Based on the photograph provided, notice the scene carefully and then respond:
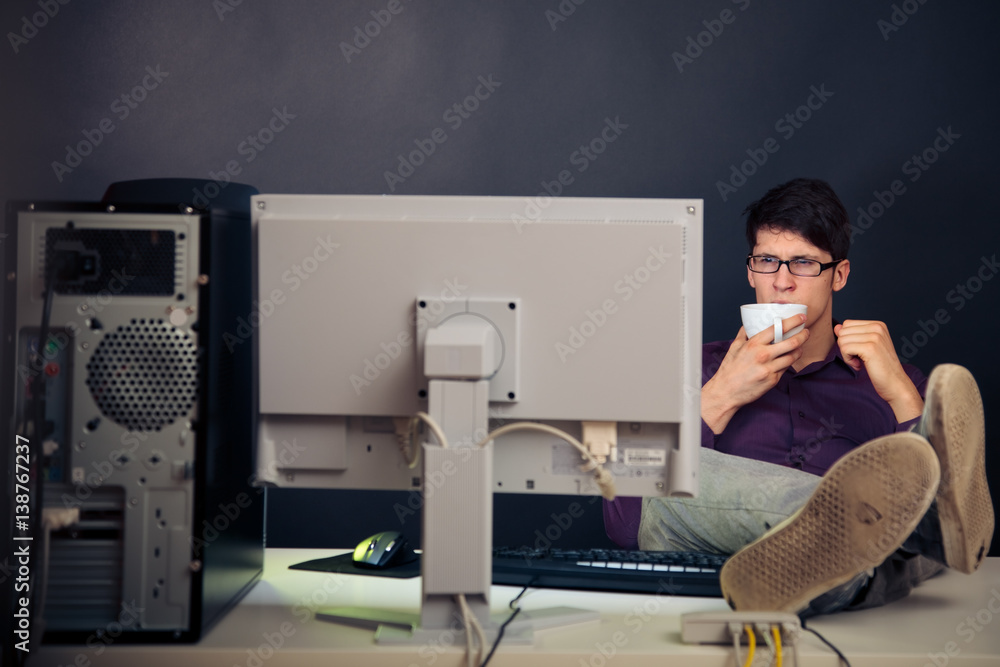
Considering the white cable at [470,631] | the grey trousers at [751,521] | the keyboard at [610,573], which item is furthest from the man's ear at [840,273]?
the white cable at [470,631]

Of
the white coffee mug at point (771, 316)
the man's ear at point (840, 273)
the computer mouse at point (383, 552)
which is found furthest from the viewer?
the man's ear at point (840, 273)

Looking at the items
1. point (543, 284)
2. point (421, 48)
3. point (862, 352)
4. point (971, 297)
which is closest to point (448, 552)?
point (543, 284)

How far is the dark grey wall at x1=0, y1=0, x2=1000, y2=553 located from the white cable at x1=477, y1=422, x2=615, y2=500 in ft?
4.52

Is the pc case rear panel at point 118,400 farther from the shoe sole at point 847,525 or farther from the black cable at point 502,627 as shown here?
the shoe sole at point 847,525

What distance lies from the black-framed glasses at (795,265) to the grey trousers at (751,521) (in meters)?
0.70

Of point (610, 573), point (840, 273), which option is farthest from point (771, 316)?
point (610, 573)

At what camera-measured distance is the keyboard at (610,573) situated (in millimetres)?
1123

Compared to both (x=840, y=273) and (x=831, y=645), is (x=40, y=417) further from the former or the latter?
(x=840, y=273)

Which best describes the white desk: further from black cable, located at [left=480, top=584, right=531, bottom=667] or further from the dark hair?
the dark hair

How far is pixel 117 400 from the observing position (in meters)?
0.97

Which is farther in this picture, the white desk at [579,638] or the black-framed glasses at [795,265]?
the black-framed glasses at [795,265]

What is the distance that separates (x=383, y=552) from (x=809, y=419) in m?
1.03

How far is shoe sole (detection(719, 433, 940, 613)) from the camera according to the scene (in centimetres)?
89

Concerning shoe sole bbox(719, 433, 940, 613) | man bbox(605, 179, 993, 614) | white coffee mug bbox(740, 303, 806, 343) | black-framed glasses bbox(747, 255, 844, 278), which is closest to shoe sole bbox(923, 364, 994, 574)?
man bbox(605, 179, 993, 614)
